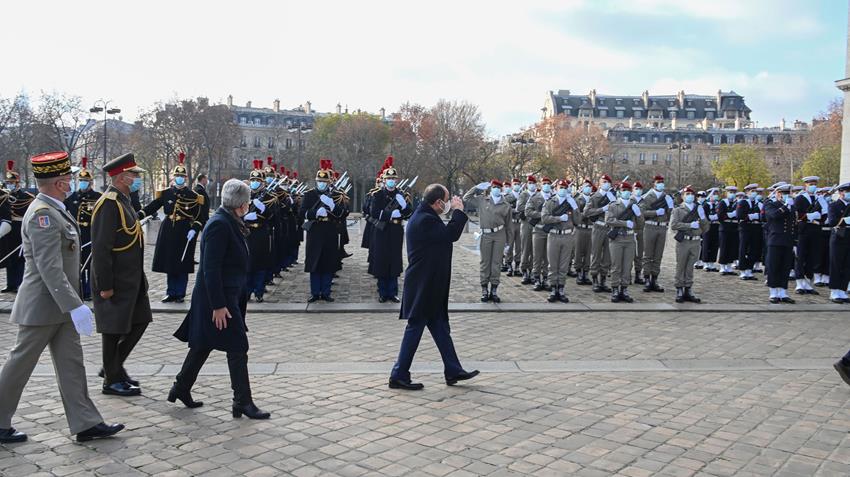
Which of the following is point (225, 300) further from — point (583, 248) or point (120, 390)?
point (583, 248)

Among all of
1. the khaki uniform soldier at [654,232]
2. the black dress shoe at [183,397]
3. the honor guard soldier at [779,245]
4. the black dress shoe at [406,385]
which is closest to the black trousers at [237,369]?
the black dress shoe at [183,397]

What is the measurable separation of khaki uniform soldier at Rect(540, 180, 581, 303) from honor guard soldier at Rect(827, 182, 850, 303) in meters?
5.31

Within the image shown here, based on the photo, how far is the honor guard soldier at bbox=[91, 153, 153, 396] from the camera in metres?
6.73

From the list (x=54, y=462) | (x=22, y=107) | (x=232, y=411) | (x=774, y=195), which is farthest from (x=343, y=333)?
(x=22, y=107)

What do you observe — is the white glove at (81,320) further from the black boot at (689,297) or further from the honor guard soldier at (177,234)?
the black boot at (689,297)

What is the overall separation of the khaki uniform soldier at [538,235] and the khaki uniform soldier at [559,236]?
0.50 meters

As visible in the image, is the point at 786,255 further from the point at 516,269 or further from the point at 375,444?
the point at 375,444

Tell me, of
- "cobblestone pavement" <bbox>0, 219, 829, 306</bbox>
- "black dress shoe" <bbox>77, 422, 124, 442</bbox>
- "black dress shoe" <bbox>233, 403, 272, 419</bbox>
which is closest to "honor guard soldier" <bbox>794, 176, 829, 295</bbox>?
"cobblestone pavement" <bbox>0, 219, 829, 306</bbox>

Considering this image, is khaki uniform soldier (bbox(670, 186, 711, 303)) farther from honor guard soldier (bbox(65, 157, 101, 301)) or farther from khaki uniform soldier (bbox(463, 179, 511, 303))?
honor guard soldier (bbox(65, 157, 101, 301))

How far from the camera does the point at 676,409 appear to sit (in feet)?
21.8

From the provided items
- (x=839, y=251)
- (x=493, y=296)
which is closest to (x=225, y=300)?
(x=493, y=296)

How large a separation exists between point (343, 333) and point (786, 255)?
9.25 m

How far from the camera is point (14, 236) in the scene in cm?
1423

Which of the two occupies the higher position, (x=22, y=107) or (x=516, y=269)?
(x=22, y=107)
